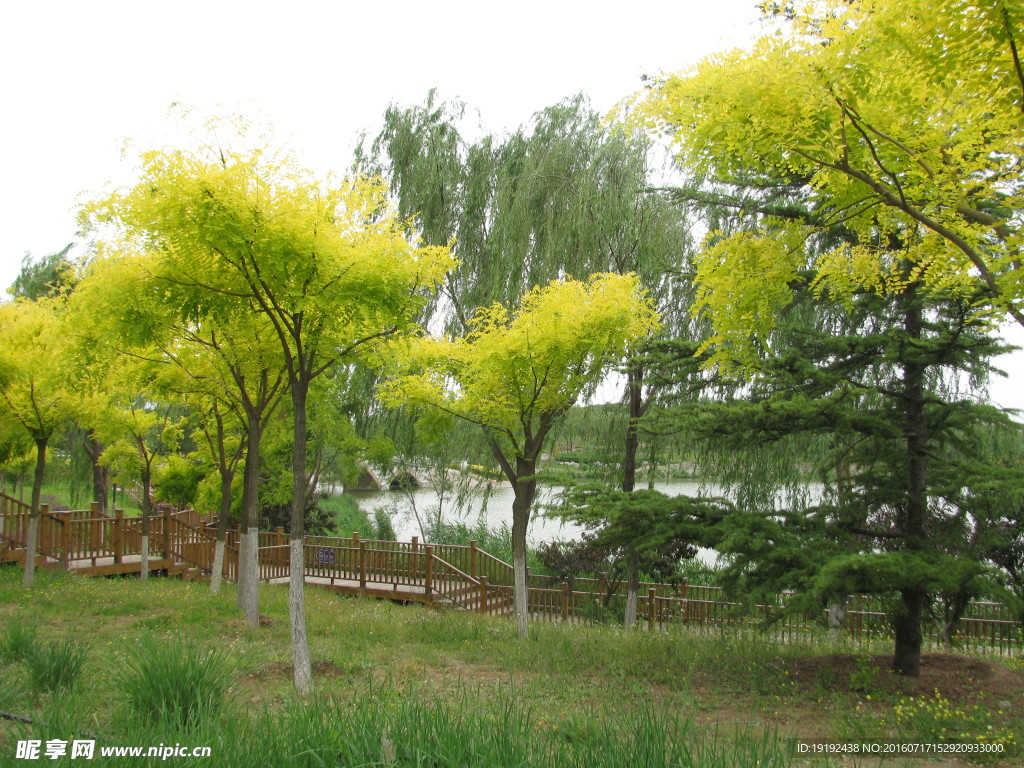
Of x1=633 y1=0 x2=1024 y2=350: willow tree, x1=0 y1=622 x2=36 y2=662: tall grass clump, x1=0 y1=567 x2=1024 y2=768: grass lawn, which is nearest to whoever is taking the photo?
x1=0 y1=567 x2=1024 y2=768: grass lawn

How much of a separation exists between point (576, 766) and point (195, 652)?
2972 millimetres

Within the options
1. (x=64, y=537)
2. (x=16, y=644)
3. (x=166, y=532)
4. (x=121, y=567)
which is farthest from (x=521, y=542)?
(x=64, y=537)

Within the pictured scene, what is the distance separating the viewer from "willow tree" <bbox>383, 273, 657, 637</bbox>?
409 inches

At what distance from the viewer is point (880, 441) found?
7734 mm

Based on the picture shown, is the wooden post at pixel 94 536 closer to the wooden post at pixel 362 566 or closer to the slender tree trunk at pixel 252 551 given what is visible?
the wooden post at pixel 362 566

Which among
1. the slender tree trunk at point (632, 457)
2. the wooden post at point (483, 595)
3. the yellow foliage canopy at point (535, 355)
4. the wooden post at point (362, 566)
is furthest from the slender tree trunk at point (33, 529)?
the slender tree trunk at point (632, 457)

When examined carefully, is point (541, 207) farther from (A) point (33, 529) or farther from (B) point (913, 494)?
(A) point (33, 529)

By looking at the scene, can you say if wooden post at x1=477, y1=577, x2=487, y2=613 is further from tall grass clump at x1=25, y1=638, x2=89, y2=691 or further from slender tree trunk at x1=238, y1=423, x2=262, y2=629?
tall grass clump at x1=25, y1=638, x2=89, y2=691

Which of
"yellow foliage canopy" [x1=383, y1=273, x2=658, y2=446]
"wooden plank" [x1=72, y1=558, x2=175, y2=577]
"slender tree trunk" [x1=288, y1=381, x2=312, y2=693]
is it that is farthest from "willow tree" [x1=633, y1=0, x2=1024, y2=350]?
"wooden plank" [x1=72, y1=558, x2=175, y2=577]

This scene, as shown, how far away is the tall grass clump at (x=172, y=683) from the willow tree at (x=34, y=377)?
299 inches

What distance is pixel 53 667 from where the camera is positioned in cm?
510

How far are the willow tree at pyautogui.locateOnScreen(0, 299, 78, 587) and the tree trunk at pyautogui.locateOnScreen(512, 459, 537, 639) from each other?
7.11 meters

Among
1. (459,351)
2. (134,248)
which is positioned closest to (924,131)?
(459,351)

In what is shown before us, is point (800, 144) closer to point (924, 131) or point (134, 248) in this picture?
point (924, 131)
